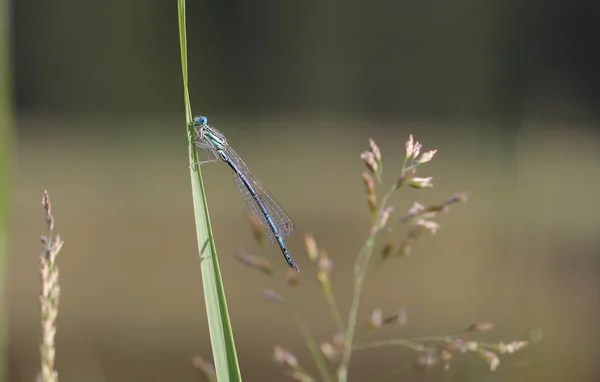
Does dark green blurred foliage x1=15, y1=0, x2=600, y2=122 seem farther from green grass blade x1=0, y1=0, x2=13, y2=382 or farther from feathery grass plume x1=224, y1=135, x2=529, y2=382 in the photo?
feathery grass plume x1=224, y1=135, x2=529, y2=382

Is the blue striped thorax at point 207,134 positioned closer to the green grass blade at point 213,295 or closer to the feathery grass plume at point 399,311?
the feathery grass plume at point 399,311

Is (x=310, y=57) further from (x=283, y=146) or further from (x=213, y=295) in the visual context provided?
(x=213, y=295)

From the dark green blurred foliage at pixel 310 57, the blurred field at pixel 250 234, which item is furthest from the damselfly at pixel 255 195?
the dark green blurred foliage at pixel 310 57

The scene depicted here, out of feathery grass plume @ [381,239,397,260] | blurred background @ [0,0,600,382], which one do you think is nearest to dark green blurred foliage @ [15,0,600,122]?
blurred background @ [0,0,600,382]

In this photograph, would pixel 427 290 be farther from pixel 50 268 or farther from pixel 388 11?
pixel 50 268

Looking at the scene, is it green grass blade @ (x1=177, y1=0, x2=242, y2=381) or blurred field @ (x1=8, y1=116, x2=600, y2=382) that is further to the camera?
blurred field @ (x1=8, y1=116, x2=600, y2=382)

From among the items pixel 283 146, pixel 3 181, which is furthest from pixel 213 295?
pixel 283 146

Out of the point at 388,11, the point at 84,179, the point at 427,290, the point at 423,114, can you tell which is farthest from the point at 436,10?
the point at 84,179
